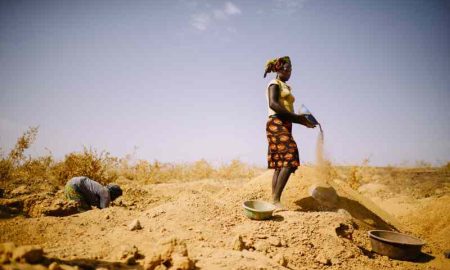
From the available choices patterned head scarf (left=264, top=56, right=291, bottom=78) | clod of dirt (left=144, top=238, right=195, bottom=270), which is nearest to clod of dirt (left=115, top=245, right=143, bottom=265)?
clod of dirt (left=144, top=238, right=195, bottom=270)

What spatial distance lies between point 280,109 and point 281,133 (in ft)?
1.07

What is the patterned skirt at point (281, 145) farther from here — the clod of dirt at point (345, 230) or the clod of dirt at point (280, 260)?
the clod of dirt at point (280, 260)

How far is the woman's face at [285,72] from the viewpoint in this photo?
3998mm

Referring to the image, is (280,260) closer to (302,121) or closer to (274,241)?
(274,241)

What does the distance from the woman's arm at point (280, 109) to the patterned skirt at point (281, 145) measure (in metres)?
0.10

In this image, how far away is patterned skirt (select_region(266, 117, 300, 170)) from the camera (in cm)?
370

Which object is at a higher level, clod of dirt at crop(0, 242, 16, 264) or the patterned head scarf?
the patterned head scarf

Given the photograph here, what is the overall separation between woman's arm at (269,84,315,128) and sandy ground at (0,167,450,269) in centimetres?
125

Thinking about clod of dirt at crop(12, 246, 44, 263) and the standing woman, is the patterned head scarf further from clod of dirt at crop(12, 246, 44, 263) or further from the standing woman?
clod of dirt at crop(12, 246, 44, 263)

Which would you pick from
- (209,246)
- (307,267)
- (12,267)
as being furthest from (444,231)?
(12,267)

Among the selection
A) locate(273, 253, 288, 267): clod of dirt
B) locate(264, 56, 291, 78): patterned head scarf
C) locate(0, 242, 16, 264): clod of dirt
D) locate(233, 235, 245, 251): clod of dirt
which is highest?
locate(264, 56, 291, 78): patterned head scarf

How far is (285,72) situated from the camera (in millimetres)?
4004

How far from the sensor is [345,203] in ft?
15.7

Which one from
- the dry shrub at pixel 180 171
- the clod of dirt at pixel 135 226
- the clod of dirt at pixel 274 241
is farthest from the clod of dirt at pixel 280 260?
the dry shrub at pixel 180 171
